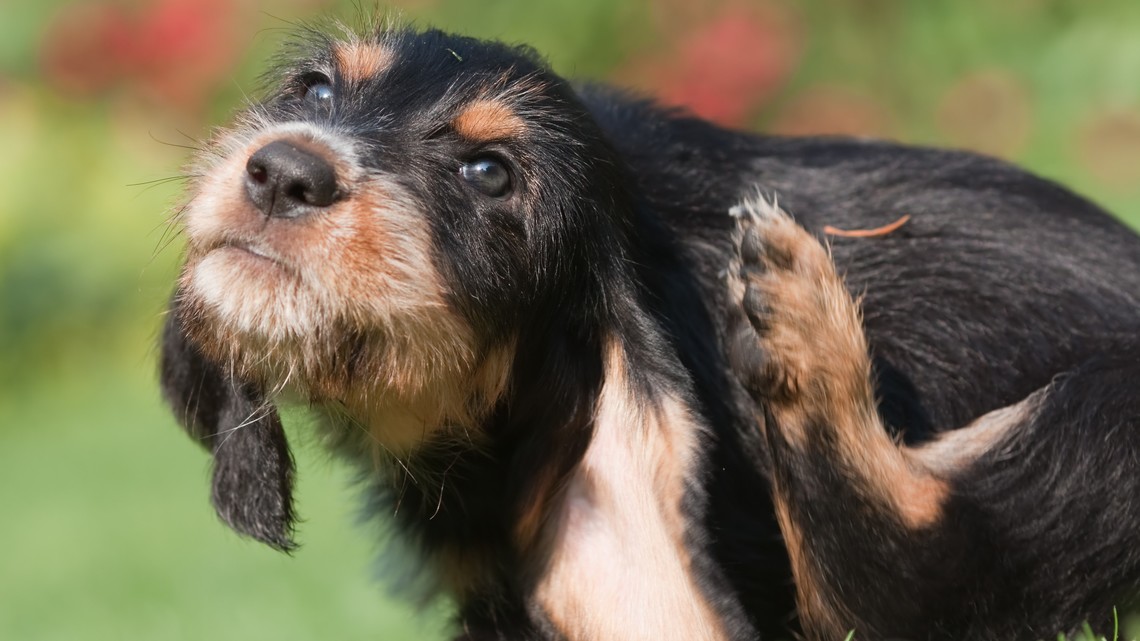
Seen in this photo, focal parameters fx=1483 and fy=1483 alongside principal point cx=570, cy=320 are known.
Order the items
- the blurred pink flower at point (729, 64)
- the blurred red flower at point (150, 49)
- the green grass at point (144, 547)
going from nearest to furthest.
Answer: the green grass at point (144, 547) → the blurred pink flower at point (729, 64) → the blurred red flower at point (150, 49)

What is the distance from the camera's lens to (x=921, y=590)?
14.2 feet

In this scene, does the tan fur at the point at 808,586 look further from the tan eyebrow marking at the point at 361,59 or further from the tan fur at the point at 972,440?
the tan eyebrow marking at the point at 361,59

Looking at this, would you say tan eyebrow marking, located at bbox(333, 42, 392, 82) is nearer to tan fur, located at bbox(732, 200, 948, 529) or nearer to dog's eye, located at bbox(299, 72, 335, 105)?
→ dog's eye, located at bbox(299, 72, 335, 105)

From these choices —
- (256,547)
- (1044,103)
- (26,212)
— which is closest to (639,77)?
(1044,103)

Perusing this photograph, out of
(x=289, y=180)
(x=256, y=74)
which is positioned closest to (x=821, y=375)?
(x=289, y=180)

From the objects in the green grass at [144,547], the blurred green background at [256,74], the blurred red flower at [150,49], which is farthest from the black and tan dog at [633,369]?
the blurred red flower at [150,49]

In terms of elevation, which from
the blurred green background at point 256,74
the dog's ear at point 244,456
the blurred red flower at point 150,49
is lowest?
the dog's ear at point 244,456

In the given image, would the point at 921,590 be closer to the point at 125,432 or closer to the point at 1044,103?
the point at 125,432

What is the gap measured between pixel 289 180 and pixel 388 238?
0.98 feet

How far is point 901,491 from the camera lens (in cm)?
432

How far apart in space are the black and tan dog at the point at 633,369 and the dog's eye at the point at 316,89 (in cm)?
1

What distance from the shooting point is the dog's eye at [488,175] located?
4.18 m

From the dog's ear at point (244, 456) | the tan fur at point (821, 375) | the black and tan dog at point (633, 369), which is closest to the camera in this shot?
the black and tan dog at point (633, 369)

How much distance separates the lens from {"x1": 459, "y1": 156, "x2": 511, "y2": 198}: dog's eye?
4176mm
